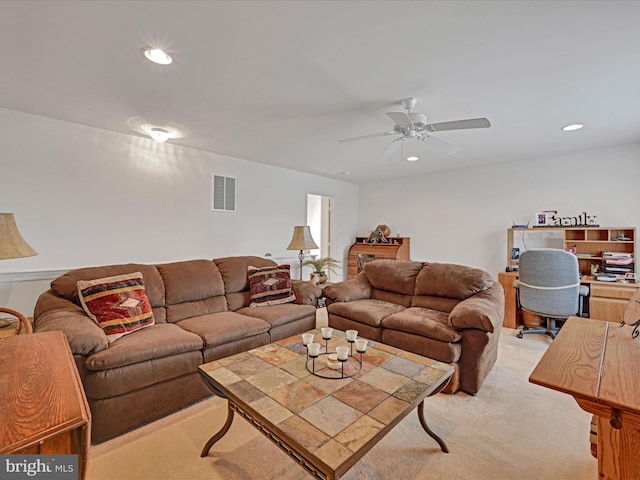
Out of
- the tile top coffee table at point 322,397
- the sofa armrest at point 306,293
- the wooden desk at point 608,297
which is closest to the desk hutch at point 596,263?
the wooden desk at point 608,297

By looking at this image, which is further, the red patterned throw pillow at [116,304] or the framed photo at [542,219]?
the framed photo at [542,219]

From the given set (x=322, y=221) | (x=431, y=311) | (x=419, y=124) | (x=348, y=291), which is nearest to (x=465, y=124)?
(x=419, y=124)

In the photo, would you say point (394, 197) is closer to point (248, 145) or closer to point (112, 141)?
point (248, 145)

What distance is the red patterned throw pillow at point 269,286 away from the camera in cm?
323

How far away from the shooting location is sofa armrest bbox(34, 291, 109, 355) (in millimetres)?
1806

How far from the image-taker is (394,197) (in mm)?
6008

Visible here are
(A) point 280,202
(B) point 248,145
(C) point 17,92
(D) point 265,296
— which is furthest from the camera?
(A) point 280,202

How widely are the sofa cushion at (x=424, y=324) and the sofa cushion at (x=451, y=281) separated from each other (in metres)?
0.24

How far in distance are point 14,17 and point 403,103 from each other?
8.07ft

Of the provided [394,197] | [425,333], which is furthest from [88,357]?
[394,197]

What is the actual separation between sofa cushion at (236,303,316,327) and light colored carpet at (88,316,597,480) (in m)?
0.80

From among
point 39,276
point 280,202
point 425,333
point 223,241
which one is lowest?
point 425,333

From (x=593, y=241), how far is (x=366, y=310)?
10.4ft

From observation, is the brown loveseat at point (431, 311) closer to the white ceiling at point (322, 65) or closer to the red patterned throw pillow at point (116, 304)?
the white ceiling at point (322, 65)
